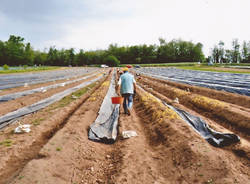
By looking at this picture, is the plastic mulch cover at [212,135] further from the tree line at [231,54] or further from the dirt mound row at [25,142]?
the tree line at [231,54]

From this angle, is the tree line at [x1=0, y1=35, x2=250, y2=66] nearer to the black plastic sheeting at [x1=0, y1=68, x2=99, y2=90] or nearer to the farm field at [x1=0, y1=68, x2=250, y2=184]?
the black plastic sheeting at [x1=0, y1=68, x2=99, y2=90]

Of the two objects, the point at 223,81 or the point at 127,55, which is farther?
the point at 127,55

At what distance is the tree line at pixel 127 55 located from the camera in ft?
215

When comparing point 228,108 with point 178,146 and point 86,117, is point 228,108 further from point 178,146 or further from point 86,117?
point 86,117

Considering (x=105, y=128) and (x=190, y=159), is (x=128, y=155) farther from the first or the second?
(x=105, y=128)

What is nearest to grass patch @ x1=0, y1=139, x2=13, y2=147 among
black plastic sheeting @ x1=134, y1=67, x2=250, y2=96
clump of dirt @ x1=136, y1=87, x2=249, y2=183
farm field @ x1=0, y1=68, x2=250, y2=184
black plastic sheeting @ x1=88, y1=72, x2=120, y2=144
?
farm field @ x1=0, y1=68, x2=250, y2=184

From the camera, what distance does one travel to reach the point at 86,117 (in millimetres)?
6312

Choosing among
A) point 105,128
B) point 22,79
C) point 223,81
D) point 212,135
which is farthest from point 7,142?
point 22,79

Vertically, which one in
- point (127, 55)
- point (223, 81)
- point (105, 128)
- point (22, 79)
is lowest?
point (105, 128)

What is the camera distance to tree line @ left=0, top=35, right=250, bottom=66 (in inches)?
2580

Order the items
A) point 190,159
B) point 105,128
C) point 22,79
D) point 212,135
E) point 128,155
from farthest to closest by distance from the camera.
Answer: point 22,79, point 105,128, point 212,135, point 128,155, point 190,159

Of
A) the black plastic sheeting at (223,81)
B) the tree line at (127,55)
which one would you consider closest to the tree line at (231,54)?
the tree line at (127,55)

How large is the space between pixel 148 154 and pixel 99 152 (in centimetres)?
118

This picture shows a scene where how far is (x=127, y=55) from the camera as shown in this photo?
82312mm
